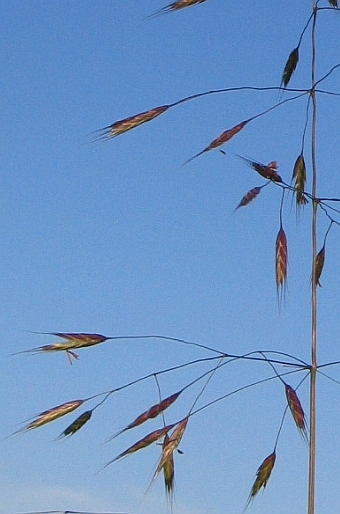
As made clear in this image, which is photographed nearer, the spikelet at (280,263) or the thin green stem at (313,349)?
the thin green stem at (313,349)

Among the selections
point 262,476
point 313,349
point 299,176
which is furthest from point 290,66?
point 262,476

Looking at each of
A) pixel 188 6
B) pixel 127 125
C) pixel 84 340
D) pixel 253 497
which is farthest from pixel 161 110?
pixel 253 497

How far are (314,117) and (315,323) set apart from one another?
1.80 feet

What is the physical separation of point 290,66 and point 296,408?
3.18 ft

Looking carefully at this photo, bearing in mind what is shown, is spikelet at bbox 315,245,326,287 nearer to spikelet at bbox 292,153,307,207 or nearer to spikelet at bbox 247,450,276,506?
spikelet at bbox 292,153,307,207

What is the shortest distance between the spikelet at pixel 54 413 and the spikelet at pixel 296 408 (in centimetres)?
48

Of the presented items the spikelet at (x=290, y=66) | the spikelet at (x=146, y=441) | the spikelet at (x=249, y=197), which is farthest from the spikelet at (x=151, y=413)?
the spikelet at (x=290, y=66)

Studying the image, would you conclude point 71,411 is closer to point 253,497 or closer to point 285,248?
point 253,497

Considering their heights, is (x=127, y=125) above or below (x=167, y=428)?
above

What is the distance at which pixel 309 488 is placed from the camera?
2068 millimetres

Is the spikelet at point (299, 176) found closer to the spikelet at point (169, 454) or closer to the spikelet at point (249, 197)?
the spikelet at point (249, 197)

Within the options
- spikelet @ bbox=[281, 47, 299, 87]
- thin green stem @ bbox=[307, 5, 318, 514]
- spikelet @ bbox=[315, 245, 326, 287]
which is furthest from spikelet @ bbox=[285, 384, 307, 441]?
spikelet @ bbox=[281, 47, 299, 87]

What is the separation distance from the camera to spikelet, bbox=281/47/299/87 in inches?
104

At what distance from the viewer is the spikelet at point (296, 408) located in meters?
2.23
